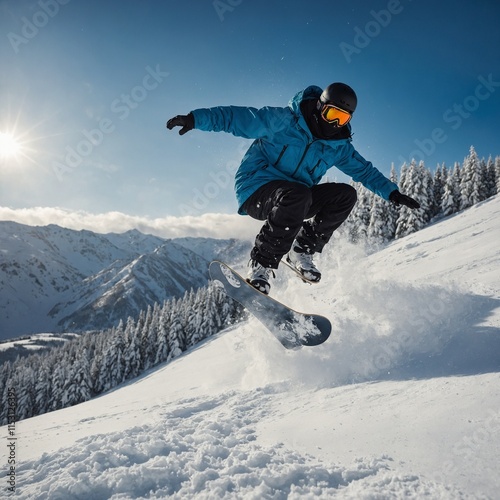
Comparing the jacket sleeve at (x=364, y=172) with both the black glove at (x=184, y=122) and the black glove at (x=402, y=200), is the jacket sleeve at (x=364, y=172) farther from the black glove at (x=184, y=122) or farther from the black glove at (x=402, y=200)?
the black glove at (x=184, y=122)

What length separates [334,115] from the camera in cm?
359

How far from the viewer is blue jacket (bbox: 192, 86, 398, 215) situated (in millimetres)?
3848

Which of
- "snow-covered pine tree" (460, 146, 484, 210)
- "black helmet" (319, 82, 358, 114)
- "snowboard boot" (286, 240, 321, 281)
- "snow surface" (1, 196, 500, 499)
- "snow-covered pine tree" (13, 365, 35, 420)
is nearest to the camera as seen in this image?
"snow surface" (1, 196, 500, 499)

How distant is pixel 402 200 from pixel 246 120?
233 cm

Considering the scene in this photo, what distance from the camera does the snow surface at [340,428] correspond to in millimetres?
1761

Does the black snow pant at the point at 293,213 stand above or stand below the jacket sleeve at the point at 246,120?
below

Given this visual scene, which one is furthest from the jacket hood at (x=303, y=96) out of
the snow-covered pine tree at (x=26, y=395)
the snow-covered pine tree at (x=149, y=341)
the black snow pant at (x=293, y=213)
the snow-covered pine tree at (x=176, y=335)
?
the snow-covered pine tree at (x=26, y=395)

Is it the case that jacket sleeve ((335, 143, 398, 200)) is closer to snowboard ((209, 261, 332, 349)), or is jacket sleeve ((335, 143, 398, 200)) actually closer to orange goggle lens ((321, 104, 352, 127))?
orange goggle lens ((321, 104, 352, 127))

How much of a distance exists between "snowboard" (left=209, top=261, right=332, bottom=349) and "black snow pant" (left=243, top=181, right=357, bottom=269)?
1.43ft

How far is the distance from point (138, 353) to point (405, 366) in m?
38.7

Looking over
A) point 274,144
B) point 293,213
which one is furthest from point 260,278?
point 274,144

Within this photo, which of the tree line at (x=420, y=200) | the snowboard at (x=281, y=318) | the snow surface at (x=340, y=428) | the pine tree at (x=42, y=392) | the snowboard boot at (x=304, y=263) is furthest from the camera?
the pine tree at (x=42, y=392)

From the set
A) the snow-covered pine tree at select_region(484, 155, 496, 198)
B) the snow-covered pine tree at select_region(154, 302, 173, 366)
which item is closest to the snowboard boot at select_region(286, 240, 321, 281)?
the snow-covered pine tree at select_region(154, 302, 173, 366)

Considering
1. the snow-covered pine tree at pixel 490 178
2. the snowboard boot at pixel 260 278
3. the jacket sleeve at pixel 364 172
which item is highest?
the snow-covered pine tree at pixel 490 178
